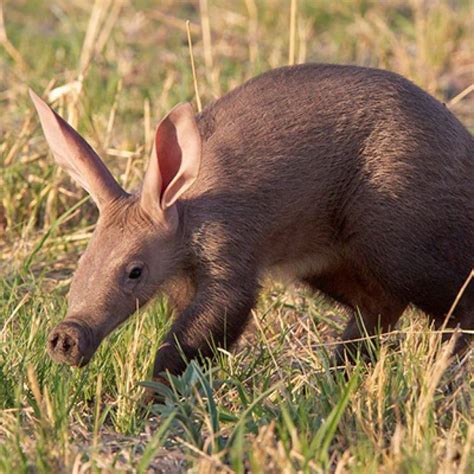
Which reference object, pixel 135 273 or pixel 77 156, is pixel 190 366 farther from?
pixel 77 156

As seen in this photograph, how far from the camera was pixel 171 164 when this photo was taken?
4820 millimetres

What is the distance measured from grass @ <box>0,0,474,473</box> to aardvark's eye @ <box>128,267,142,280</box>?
6.8 inches

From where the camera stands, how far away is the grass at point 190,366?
12.3 ft

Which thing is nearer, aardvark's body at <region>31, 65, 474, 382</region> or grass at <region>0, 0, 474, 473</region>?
grass at <region>0, 0, 474, 473</region>

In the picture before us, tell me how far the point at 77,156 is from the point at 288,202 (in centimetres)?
80

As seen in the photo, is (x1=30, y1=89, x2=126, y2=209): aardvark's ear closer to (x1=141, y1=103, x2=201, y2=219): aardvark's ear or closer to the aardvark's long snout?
(x1=141, y1=103, x2=201, y2=219): aardvark's ear

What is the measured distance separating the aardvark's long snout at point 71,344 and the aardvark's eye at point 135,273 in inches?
14.7

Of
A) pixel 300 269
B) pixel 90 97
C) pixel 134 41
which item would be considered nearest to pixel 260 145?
pixel 300 269

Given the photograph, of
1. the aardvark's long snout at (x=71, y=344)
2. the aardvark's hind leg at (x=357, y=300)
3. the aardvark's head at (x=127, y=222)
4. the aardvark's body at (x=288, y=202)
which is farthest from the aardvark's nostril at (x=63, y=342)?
the aardvark's hind leg at (x=357, y=300)

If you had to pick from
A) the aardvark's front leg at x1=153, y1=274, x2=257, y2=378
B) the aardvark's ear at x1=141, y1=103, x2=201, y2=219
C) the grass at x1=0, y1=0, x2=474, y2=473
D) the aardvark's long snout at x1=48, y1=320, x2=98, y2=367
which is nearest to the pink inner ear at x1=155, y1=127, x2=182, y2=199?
the aardvark's ear at x1=141, y1=103, x2=201, y2=219

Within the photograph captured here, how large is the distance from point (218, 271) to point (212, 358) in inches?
12.1

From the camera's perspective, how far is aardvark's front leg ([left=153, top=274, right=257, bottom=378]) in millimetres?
4703

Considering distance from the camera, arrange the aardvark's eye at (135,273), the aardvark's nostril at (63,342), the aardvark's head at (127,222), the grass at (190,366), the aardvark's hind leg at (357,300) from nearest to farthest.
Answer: the grass at (190,366) < the aardvark's nostril at (63,342) < the aardvark's head at (127,222) < the aardvark's eye at (135,273) < the aardvark's hind leg at (357,300)

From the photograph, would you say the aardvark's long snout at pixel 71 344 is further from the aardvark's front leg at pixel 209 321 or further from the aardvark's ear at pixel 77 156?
the aardvark's ear at pixel 77 156
